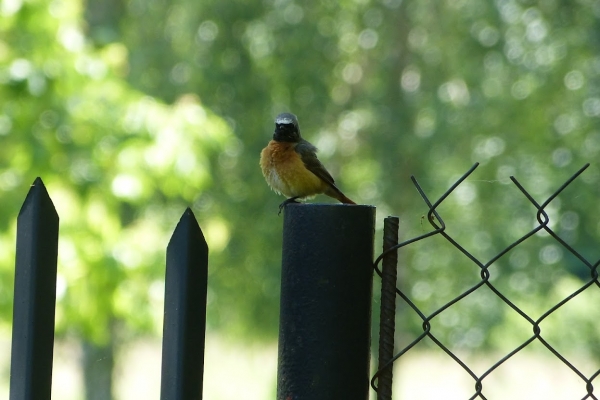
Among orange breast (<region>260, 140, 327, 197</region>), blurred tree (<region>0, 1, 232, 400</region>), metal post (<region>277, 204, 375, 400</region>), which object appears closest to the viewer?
metal post (<region>277, 204, 375, 400</region>)

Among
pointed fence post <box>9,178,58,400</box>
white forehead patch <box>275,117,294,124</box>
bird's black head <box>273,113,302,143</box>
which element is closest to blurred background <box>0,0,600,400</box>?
bird's black head <box>273,113,302,143</box>

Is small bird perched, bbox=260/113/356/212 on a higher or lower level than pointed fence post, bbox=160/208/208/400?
higher

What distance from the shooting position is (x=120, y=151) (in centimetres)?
559

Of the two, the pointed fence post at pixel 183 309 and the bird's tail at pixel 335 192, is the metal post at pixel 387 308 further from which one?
the bird's tail at pixel 335 192

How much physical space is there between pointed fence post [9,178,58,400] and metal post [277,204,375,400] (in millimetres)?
364

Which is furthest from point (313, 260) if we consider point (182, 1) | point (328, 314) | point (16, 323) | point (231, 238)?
point (182, 1)

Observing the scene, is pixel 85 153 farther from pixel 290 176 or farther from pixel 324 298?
pixel 324 298

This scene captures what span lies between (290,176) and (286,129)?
0.20 metres

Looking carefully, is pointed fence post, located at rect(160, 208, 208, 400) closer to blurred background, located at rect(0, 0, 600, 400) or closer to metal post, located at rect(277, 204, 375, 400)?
metal post, located at rect(277, 204, 375, 400)

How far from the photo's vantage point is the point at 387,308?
1294mm

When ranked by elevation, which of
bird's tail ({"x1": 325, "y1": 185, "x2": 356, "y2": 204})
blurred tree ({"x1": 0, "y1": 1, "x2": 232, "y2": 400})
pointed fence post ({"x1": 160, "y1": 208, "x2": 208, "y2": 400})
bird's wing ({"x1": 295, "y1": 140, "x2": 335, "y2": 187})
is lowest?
pointed fence post ({"x1": 160, "y1": 208, "x2": 208, "y2": 400})

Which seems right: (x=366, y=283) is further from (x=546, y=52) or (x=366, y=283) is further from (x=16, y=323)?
(x=546, y=52)

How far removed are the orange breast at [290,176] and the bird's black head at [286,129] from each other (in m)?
0.08

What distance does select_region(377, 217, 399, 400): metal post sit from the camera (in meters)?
1.28
